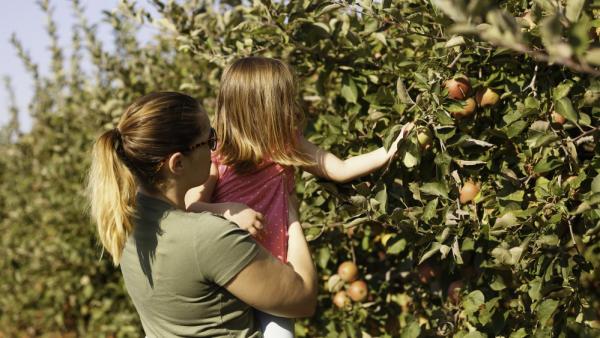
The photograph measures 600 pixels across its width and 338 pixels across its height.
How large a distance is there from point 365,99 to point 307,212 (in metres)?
0.47

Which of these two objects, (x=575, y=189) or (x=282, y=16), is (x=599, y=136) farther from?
(x=282, y=16)

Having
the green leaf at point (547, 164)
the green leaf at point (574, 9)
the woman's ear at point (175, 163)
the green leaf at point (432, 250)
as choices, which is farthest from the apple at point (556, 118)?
the woman's ear at point (175, 163)

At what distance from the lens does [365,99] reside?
2.46 metres

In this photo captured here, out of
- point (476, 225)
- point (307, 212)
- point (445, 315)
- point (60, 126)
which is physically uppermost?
point (476, 225)

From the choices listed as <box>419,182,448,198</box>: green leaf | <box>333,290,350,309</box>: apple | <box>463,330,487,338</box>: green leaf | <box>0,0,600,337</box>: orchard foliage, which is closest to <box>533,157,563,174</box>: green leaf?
<box>0,0,600,337</box>: orchard foliage

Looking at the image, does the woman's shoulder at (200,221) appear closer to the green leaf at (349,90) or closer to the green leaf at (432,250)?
the green leaf at (432,250)

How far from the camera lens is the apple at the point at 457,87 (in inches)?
81.8

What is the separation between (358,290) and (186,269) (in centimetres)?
106

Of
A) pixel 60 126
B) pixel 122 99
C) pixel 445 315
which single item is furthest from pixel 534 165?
pixel 60 126

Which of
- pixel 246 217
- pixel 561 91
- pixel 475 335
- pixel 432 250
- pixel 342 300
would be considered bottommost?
pixel 342 300

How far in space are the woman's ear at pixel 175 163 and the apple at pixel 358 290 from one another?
1.05 metres

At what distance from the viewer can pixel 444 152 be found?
2.02 m

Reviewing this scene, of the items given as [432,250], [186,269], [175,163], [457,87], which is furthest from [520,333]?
[175,163]

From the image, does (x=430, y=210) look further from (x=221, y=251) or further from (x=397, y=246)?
(x=221, y=251)
